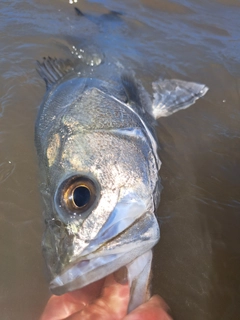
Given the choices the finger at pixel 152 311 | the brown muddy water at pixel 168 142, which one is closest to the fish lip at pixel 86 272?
the finger at pixel 152 311

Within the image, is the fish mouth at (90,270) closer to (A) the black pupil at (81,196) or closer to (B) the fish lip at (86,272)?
(B) the fish lip at (86,272)

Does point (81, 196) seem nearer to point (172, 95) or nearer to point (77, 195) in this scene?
point (77, 195)

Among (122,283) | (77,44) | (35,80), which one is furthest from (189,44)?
(122,283)

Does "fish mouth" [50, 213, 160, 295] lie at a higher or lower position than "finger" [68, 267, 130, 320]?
higher

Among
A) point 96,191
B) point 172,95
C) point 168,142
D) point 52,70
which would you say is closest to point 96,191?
point 96,191

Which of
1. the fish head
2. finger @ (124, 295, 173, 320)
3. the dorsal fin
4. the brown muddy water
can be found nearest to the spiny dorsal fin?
the brown muddy water

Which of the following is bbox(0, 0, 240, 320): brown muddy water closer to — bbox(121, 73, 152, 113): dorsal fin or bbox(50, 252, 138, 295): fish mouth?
bbox(121, 73, 152, 113): dorsal fin
